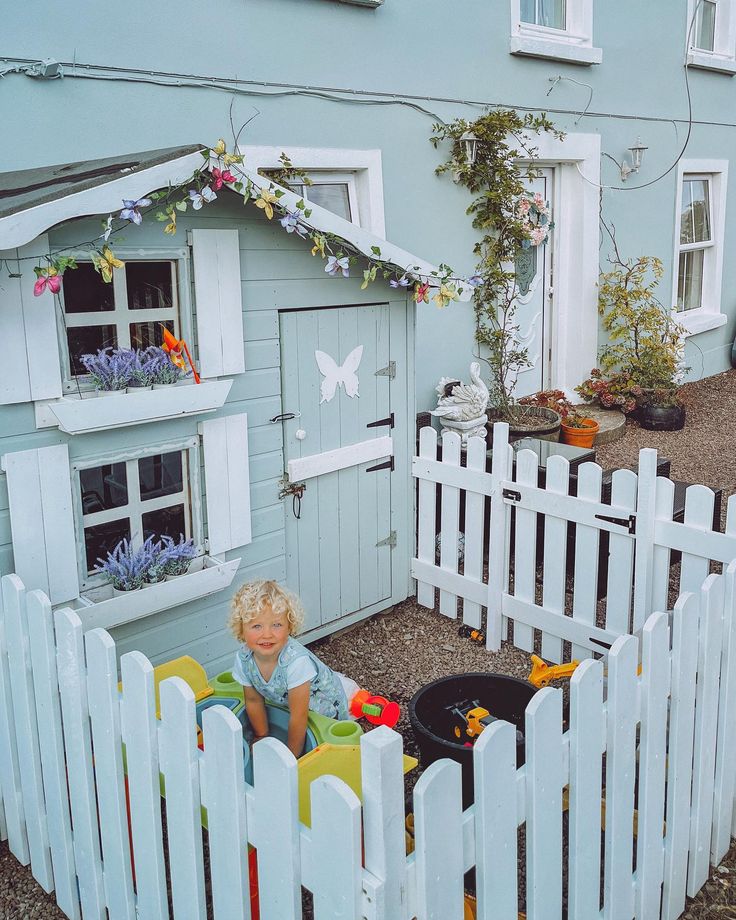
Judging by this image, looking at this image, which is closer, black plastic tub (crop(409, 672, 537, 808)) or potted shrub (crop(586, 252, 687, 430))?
black plastic tub (crop(409, 672, 537, 808))

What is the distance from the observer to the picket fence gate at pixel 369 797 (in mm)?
1854

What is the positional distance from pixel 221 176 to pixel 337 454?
1.62 metres

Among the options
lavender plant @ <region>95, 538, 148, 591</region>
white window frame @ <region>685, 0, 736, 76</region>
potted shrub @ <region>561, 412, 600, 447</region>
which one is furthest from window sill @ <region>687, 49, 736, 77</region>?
lavender plant @ <region>95, 538, 148, 591</region>

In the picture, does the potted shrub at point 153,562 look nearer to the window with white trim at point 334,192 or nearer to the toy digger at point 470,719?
the toy digger at point 470,719

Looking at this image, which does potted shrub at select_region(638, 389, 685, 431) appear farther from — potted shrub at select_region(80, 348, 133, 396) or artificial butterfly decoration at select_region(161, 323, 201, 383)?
potted shrub at select_region(80, 348, 133, 396)

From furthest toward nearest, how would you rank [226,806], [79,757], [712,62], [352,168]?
[712,62] < [352,168] < [79,757] < [226,806]

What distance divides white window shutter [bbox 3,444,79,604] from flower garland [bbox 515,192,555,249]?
218 inches

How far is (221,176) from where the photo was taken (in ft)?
11.3

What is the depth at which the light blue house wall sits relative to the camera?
4.21m

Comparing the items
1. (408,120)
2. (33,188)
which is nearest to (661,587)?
(33,188)

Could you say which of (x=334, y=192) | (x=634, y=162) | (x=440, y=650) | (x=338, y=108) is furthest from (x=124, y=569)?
(x=634, y=162)

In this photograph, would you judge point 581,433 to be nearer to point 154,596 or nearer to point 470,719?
point 470,719

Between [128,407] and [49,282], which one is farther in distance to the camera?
[128,407]

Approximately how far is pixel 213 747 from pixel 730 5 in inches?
461
